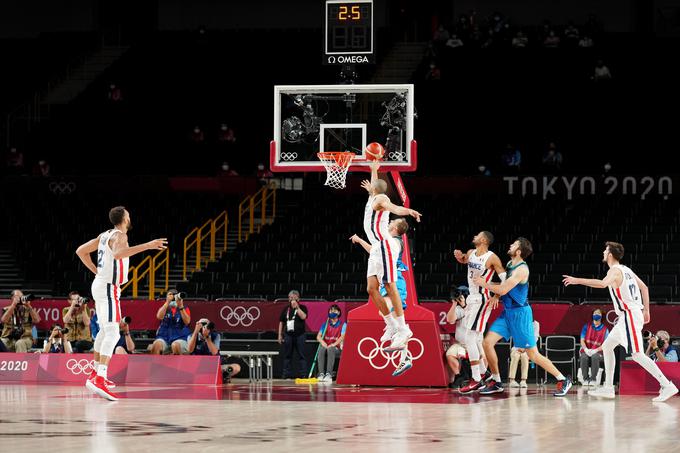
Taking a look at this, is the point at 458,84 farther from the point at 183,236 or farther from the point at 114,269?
the point at 114,269

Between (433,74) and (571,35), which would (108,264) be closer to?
(433,74)

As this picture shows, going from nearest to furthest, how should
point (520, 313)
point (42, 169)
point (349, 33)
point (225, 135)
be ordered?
point (520, 313) → point (349, 33) → point (42, 169) → point (225, 135)

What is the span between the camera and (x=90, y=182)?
3138 cm

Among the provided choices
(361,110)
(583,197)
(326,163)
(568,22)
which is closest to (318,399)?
(326,163)

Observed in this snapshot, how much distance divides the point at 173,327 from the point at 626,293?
810 centimetres

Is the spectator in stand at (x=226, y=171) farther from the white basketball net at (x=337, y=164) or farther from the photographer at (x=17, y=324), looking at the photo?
the white basketball net at (x=337, y=164)

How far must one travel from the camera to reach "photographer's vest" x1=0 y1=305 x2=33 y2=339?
67.3 feet

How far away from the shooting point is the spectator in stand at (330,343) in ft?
64.8

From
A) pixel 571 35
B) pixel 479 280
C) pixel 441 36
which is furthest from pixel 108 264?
pixel 571 35

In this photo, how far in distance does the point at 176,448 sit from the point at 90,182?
2409cm

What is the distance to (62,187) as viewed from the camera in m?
31.3

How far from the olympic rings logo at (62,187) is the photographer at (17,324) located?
10882 millimetres

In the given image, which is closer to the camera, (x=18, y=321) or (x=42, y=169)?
(x=18, y=321)

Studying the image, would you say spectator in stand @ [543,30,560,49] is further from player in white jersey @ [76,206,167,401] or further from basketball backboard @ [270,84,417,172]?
player in white jersey @ [76,206,167,401]
